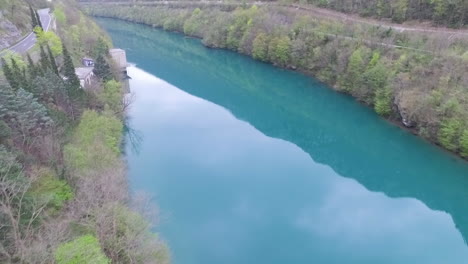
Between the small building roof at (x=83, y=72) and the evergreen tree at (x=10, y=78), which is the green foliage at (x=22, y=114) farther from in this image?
the small building roof at (x=83, y=72)

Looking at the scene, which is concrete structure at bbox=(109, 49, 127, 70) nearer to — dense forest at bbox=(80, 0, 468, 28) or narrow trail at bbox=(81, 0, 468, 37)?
narrow trail at bbox=(81, 0, 468, 37)

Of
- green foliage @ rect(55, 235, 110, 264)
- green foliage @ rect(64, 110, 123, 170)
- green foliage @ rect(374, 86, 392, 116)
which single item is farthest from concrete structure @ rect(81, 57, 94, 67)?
green foliage @ rect(55, 235, 110, 264)

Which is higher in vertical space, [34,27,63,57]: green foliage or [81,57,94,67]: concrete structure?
[34,27,63,57]: green foliage

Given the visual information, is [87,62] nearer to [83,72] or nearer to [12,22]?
[83,72]

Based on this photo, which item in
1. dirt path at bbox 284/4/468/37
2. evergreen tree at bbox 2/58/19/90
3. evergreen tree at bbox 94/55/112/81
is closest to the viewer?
evergreen tree at bbox 2/58/19/90

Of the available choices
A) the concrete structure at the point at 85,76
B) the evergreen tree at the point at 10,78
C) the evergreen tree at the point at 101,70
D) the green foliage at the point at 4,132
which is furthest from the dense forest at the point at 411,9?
the green foliage at the point at 4,132

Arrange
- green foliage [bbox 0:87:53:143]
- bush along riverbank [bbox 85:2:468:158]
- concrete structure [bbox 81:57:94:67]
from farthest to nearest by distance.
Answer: concrete structure [bbox 81:57:94:67] → bush along riverbank [bbox 85:2:468:158] → green foliage [bbox 0:87:53:143]

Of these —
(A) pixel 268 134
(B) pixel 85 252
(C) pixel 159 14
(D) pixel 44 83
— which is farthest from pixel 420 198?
(C) pixel 159 14
